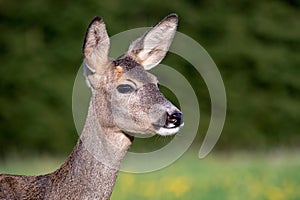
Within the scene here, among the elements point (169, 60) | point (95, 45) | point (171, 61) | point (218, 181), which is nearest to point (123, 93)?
point (95, 45)

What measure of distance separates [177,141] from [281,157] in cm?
560

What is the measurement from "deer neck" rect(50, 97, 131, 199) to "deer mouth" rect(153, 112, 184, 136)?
0.86 feet

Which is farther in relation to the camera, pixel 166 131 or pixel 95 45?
pixel 95 45

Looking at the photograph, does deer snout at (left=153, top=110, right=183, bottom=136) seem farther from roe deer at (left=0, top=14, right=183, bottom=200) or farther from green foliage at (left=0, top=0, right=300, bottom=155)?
green foliage at (left=0, top=0, right=300, bottom=155)

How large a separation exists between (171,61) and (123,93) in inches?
599

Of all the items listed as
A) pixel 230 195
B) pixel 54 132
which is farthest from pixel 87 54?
pixel 54 132

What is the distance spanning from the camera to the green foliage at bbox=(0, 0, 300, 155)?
2083 cm

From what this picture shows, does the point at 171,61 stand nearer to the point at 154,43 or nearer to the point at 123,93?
the point at 154,43

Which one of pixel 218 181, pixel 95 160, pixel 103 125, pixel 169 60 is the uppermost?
pixel 169 60

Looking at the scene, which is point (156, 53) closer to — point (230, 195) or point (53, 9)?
point (230, 195)

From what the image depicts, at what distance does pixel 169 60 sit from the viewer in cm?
2108

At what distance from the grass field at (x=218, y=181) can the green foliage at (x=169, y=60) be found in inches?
294

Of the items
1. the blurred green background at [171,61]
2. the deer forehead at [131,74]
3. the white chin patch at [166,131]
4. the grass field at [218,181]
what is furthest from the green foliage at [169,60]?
A: the white chin patch at [166,131]

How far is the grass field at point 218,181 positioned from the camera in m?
9.64
